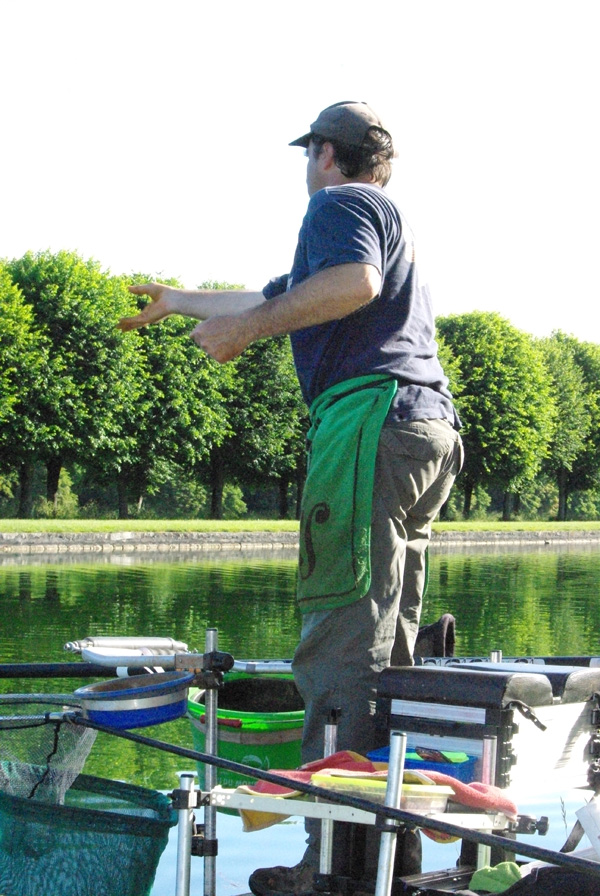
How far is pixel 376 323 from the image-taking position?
3355mm

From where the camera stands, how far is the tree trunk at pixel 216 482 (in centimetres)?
5959

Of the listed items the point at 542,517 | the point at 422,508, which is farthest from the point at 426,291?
the point at 542,517

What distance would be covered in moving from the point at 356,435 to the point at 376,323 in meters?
0.37

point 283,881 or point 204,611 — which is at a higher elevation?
point 283,881

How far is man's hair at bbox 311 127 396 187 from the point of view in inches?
137

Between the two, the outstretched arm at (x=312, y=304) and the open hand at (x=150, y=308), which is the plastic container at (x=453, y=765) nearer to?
the outstretched arm at (x=312, y=304)

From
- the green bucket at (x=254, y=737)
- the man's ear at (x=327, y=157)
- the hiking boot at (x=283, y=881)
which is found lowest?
the hiking boot at (x=283, y=881)

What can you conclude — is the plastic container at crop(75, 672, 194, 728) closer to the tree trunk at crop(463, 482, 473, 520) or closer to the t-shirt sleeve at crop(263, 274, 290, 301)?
the t-shirt sleeve at crop(263, 274, 290, 301)

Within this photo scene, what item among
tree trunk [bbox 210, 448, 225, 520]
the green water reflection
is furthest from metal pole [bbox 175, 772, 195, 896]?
tree trunk [bbox 210, 448, 225, 520]

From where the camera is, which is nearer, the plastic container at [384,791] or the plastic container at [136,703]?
the plastic container at [384,791]

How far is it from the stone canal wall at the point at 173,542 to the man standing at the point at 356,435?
35979 millimetres

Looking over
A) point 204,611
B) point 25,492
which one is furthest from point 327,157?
point 25,492

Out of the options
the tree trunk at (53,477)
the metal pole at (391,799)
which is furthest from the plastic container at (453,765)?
the tree trunk at (53,477)

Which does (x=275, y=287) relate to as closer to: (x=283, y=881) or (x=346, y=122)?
(x=346, y=122)
